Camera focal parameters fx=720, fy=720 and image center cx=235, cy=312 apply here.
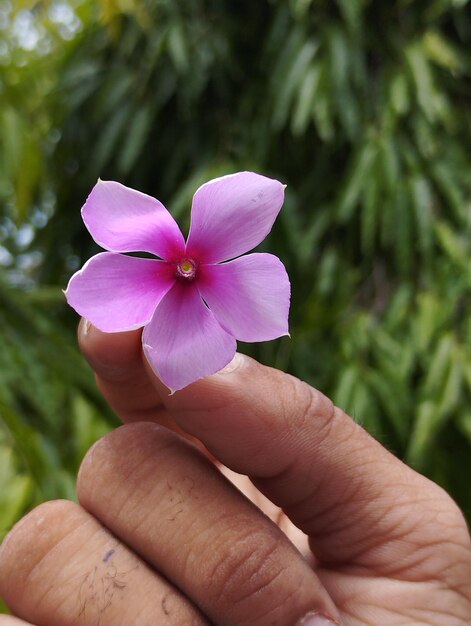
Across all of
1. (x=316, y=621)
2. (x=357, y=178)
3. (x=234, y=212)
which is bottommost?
(x=316, y=621)

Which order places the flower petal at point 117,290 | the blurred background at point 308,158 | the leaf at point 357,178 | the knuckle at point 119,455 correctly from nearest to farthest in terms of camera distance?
the flower petal at point 117,290, the knuckle at point 119,455, the blurred background at point 308,158, the leaf at point 357,178

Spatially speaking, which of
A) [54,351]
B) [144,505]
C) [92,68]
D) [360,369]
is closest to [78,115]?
[92,68]

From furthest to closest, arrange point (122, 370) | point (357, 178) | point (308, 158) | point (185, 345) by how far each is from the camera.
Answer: point (308, 158), point (357, 178), point (122, 370), point (185, 345)

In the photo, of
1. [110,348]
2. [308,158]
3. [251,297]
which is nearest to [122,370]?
[110,348]

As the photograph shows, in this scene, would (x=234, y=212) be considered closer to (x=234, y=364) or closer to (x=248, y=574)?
(x=234, y=364)

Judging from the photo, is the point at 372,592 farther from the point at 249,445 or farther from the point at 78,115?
the point at 78,115

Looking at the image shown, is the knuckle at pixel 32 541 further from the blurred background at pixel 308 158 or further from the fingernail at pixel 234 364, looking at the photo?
the blurred background at pixel 308 158

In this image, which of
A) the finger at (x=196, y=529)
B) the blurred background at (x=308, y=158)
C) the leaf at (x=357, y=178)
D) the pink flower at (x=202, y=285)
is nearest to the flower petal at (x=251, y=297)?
the pink flower at (x=202, y=285)

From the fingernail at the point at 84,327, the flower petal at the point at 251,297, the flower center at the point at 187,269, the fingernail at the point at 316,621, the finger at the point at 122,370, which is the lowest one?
the fingernail at the point at 316,621

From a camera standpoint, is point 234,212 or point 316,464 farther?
point 316,464
